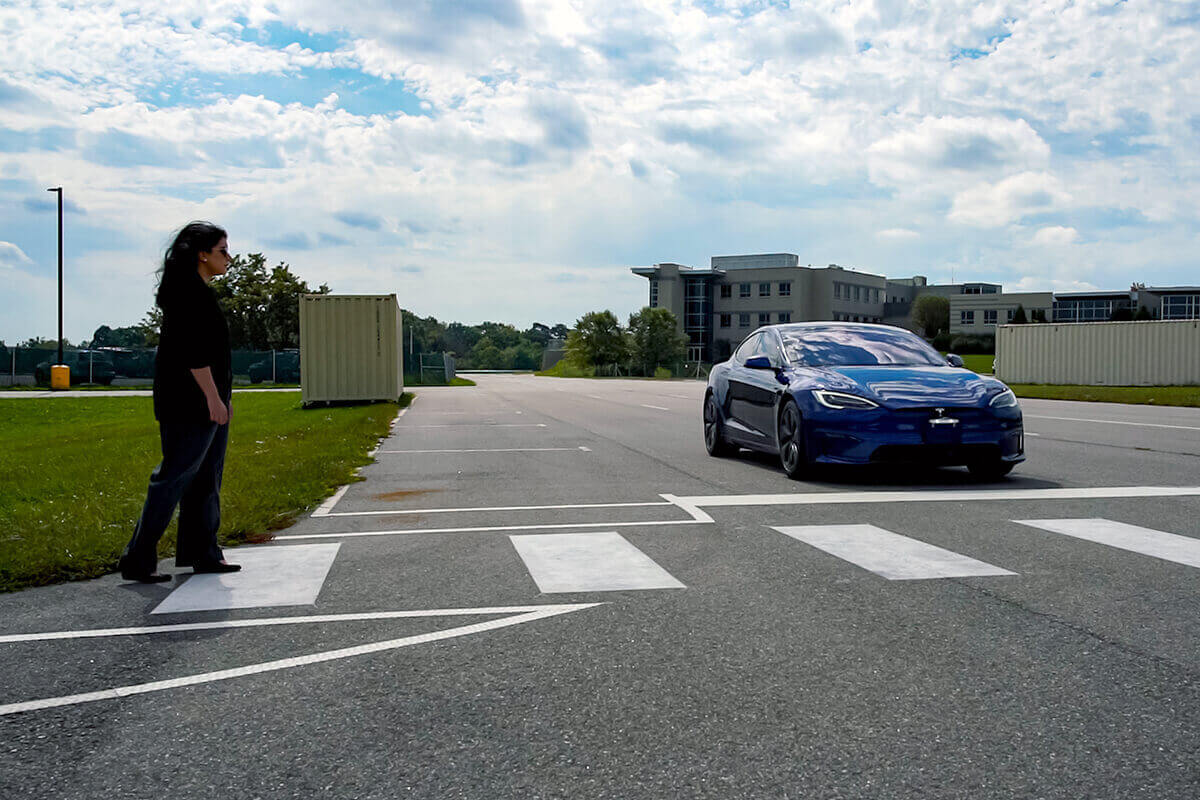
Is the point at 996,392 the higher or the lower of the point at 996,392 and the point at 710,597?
the higher

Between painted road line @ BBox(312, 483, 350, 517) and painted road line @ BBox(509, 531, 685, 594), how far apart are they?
2184mm

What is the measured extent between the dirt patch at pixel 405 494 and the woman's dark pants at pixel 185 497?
349 centimetres

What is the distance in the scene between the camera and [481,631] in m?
4.78

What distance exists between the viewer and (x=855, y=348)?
11.6 meters

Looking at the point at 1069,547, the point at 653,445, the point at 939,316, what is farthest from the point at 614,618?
the point at 939,316

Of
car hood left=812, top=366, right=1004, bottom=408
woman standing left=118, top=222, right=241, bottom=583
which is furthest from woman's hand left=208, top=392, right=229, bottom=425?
car hood left=812, top=366, right=1004, bottom=408

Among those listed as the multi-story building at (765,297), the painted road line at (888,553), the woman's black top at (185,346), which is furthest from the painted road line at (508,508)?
the multi-story building at (765,297)

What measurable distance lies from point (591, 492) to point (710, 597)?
4.51 meters

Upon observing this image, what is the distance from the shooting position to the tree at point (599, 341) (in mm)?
100312

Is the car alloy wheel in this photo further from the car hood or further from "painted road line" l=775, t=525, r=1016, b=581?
"painted road line" l=775, t=525, r=1016, b=581

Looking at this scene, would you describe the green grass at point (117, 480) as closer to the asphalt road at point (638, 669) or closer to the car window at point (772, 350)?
the asphalt road at point (638, 669)

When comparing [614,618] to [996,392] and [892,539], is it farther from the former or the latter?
[996,392]

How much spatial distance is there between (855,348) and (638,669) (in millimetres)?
7997

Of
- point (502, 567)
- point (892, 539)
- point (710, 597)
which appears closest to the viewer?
point (710, 597)
